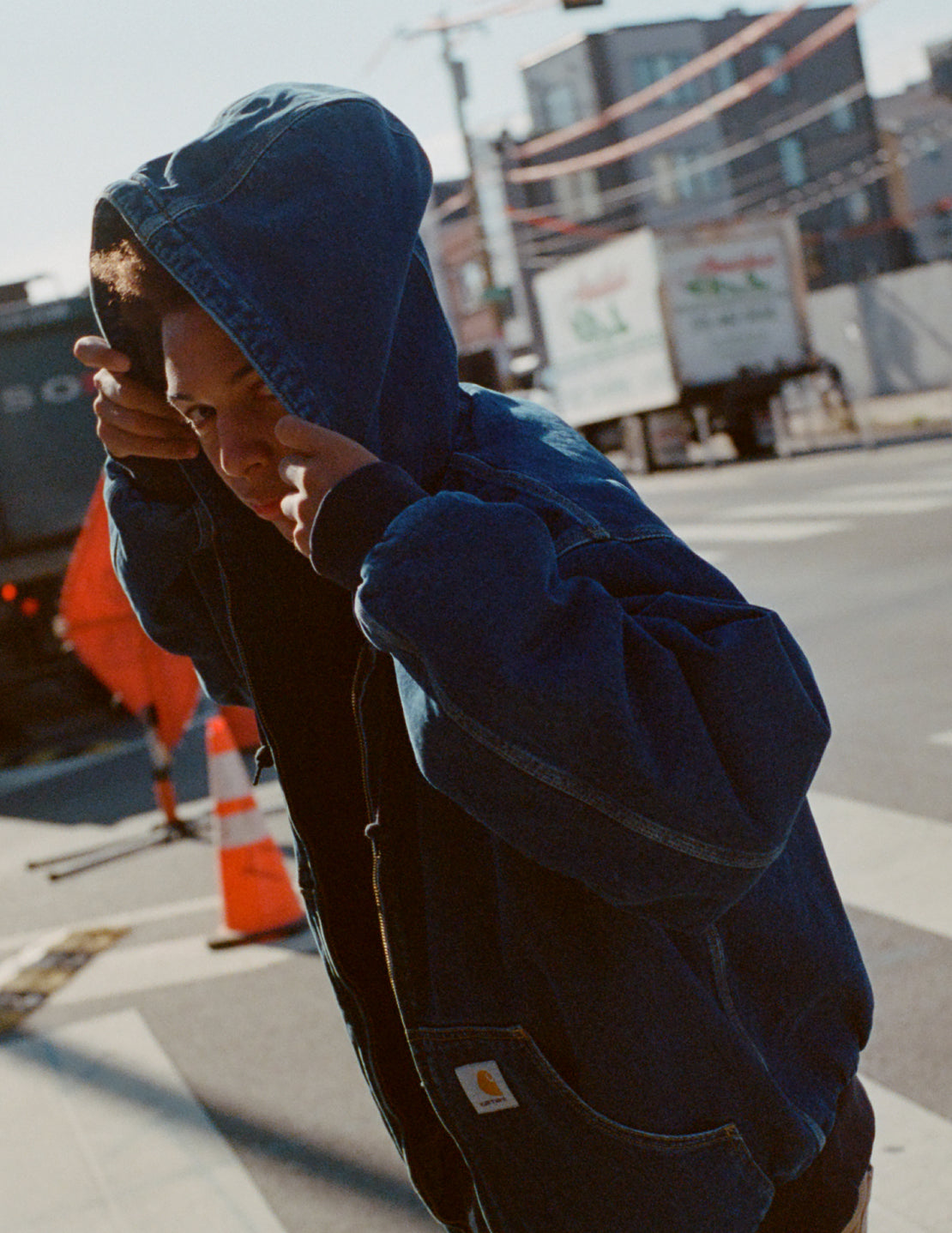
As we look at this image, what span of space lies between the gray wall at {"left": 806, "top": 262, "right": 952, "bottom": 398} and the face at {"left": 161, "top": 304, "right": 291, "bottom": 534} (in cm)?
3462

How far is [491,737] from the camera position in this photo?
118 centimetres

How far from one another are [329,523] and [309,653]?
1.28 feet

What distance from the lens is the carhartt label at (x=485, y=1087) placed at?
4.52 ft

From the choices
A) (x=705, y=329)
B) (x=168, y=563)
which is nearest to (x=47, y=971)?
(x=168, y=563)

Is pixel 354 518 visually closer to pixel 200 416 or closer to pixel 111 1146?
pixel 200 416

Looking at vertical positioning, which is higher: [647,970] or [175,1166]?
[647,970]


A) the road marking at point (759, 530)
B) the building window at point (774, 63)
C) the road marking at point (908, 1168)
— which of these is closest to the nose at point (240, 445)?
the road marking at point (908, 1168)

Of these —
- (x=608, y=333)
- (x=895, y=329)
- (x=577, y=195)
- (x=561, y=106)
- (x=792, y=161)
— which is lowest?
(x=895, y=329)

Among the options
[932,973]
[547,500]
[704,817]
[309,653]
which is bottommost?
[932,973]

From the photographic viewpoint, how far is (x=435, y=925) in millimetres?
1371

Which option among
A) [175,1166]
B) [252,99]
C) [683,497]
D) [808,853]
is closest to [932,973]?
[175,1166]

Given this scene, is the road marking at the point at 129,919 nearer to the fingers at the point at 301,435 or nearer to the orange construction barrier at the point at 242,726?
the orange construction barrier at the point at 242,726

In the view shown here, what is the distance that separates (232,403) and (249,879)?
14.0 ft

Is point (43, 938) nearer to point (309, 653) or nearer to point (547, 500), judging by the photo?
point (309, 653)
